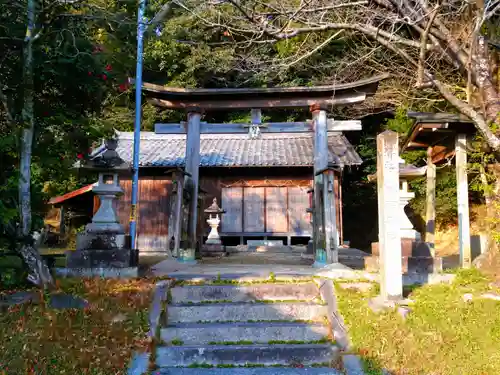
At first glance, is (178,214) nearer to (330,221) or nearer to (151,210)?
(330,221)

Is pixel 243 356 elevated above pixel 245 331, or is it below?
below

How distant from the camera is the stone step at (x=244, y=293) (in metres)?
5.70

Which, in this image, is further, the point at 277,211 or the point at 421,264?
the point at 277,211

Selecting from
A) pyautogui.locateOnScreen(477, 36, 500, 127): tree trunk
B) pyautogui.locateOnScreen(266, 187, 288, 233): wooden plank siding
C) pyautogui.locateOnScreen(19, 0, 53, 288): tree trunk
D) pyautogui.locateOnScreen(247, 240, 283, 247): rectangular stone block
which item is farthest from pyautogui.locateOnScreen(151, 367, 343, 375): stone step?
pyautogui.locateOnScreen(266, 187, 288, 233): wooden plank siding

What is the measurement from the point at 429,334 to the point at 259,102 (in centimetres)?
632

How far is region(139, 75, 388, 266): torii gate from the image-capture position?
860 centimetres

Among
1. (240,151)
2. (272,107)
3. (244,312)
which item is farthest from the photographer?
Answer: (240,151)

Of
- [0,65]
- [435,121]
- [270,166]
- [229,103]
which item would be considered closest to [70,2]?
[0,65]

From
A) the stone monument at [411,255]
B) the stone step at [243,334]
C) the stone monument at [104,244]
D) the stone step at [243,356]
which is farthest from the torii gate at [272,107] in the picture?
the stone step at [243,356]

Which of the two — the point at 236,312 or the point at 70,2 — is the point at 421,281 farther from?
the point at 70,2

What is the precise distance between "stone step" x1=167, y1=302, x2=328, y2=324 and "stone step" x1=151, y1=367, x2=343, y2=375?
0.90 metres

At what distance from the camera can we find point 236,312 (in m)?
5.37

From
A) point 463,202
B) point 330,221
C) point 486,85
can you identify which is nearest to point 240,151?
point 330,221

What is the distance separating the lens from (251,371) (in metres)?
4.39
